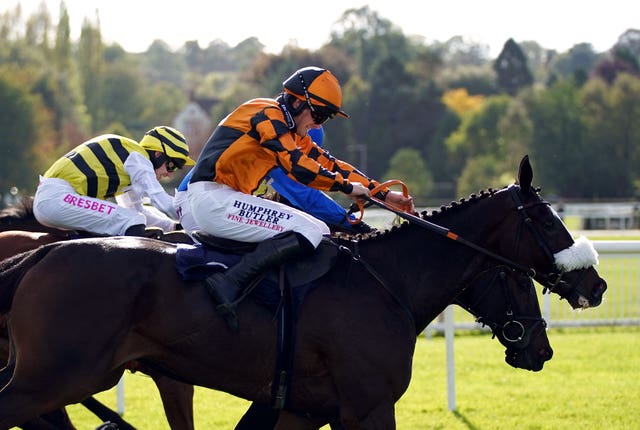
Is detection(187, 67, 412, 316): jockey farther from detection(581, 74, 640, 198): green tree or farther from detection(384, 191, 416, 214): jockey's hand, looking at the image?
detection(581, 74, 640, 198): green tree

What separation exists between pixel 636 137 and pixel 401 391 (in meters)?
44.1

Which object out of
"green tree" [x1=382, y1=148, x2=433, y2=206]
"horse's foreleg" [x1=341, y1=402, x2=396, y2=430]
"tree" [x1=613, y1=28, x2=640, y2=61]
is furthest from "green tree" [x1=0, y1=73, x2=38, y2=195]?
"tree" [x1=613, y1=28, x2=640, y2=61]

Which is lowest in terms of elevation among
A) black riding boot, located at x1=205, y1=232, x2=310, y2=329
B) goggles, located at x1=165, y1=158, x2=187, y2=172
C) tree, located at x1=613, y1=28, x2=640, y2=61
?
black riding boot, located at x1=205, y1=232, x2=310, y2=329

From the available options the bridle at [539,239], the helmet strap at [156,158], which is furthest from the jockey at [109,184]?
the bridle at [539,239]

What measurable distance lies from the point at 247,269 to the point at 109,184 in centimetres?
224

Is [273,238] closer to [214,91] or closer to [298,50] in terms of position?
[298,50]

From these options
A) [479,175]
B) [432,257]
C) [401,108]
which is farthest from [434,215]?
[401,108]

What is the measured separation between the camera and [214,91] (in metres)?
123

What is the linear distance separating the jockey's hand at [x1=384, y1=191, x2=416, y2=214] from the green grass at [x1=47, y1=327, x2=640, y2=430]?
243 cm

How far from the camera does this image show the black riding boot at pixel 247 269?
15.3 feet

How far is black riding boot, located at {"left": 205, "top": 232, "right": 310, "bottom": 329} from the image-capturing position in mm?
4664

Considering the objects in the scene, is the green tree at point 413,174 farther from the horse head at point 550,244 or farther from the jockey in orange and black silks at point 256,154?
the jockey in orange and black silks at point 256,154

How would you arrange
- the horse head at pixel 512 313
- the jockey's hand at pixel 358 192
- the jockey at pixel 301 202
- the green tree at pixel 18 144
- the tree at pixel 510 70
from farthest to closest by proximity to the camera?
the tree at pixel 510 70 < the green tree at pixel 18 144 < the jockey at pixel 301 202 < the horse head at pixel 512 313 < the jockey's hand at pixel 358 192

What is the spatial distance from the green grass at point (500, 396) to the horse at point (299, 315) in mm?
2405
